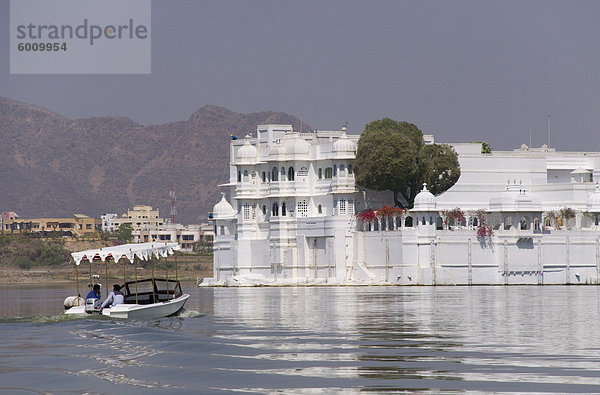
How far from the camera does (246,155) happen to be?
109 meters

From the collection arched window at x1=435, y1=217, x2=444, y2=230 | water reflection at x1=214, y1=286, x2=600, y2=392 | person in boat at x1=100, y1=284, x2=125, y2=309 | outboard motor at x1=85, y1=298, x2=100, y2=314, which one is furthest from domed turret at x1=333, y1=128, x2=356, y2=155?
outboard motor at x1=85, y1=298, x2=100, y2=314

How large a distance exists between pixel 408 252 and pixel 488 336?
57149 millimetres

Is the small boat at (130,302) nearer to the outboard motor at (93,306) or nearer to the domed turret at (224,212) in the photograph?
the outboard motor at (93,306)

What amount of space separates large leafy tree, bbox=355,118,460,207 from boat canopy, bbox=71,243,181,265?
4821 centimetres

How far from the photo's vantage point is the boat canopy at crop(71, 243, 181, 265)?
46.4 metres

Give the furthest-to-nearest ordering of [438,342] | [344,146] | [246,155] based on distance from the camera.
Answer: [246,155], [344,146], [438,342]

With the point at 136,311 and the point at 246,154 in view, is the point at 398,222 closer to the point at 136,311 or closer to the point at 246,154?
the point at 246,154

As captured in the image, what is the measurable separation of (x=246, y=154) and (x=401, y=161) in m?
17.6

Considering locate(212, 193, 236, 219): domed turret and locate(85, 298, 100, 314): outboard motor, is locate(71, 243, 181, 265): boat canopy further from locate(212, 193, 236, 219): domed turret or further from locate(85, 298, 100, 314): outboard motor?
locate(212, 193, 236, 219): domed turret

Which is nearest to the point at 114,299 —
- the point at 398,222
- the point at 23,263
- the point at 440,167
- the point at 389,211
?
the point at 389,211

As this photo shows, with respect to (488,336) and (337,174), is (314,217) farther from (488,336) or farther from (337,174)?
(488,336)

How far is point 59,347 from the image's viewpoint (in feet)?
117

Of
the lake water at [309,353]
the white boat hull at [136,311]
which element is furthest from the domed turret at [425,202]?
the white boat hull at [136,311]

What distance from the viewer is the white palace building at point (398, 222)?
9556cm
